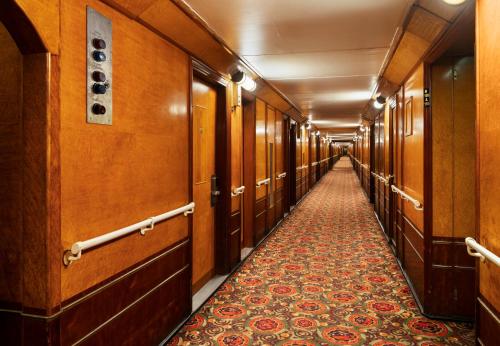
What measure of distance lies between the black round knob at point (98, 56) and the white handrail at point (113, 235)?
1.02 metres

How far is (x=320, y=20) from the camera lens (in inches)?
131

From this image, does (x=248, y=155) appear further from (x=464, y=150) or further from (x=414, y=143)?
(x=464, y=150)

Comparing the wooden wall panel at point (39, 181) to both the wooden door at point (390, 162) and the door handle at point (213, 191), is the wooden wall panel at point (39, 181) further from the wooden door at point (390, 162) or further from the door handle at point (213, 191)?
the wooden door at point (390, 162)

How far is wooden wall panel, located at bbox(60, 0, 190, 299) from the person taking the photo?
77.9 inches

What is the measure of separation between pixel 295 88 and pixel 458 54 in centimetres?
379

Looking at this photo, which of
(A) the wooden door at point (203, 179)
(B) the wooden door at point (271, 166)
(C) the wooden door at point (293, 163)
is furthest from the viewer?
(C) the wooden door at point (293, 163)

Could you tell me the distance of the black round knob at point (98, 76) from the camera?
7.11 feet

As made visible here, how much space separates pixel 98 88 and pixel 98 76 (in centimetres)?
7

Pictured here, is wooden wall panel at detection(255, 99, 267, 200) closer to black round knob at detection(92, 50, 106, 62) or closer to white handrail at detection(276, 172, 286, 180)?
white handrail at detection(276, 172, 286, 180)

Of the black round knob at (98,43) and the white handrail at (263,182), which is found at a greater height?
the black round knob at (98,43)

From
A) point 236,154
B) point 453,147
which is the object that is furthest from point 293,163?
point 453,147

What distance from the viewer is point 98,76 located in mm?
2191

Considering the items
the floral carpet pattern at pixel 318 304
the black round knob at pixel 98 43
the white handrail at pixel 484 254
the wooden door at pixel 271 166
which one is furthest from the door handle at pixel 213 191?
the white handrail at pixel 484 254

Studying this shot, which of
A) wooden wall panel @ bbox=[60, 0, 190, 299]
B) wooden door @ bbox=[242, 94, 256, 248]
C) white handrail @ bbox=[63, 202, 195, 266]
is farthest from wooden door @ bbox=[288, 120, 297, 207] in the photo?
white handrail @ bbox=[63, 202, 195, 266]
